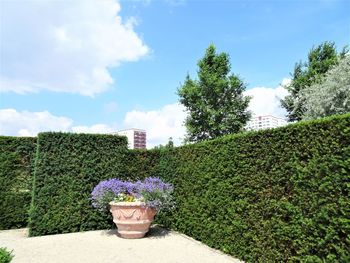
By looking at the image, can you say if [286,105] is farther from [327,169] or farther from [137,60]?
[327,169]

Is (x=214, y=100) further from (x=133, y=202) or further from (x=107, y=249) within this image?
(x=107, y=249)

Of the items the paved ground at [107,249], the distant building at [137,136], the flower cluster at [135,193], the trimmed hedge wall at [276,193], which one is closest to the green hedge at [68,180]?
the paved ground at [107,249]

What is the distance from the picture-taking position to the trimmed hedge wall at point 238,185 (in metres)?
4.00

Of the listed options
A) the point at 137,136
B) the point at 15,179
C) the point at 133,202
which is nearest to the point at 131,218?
the point at 133,202

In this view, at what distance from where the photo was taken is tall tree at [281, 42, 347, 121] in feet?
63.2

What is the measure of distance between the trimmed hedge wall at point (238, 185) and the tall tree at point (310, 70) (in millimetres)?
13315

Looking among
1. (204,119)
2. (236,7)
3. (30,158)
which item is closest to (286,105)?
(204,119)

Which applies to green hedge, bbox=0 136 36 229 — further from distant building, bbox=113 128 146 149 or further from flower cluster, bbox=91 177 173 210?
distant building, bbox=113 128 146 149

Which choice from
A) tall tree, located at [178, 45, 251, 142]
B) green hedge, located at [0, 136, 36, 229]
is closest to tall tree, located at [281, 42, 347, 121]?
tall tree, located at [178, 45, 251, 142]

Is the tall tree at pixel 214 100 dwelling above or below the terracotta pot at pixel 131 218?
above

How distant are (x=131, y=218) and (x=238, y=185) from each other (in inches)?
121

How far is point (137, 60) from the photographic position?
25.9 feet

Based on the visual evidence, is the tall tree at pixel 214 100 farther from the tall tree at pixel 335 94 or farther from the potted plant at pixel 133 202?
the potted plant at pixel 133 202

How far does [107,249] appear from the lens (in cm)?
661
